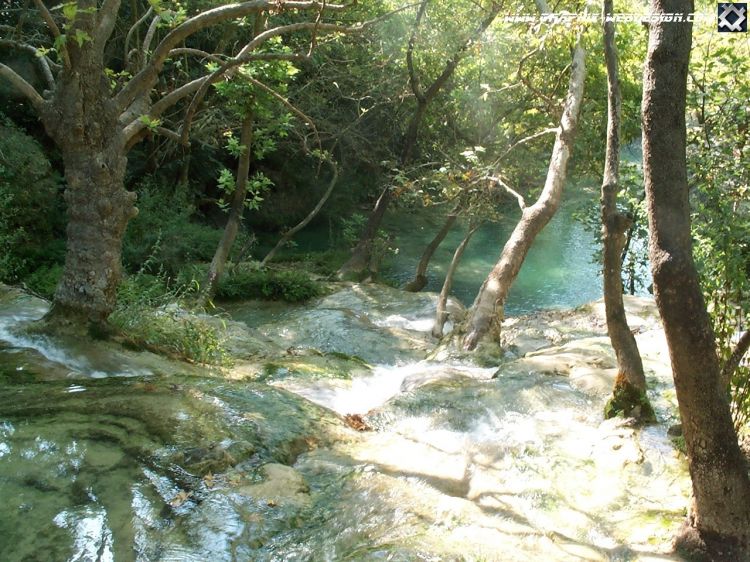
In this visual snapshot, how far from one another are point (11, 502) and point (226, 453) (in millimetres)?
1253

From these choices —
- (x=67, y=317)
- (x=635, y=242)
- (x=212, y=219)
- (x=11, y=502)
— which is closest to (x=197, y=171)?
(x=212, y=219)

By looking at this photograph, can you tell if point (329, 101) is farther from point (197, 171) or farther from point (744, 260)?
point (744, 260)

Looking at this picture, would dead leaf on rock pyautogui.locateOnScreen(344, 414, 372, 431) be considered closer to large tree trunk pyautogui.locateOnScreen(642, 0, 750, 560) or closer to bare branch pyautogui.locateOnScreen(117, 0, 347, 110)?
large tree trunk pyautogui.locateOnScreen(642, 0, 750, 560)

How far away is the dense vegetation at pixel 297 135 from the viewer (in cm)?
585

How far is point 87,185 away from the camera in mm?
5832

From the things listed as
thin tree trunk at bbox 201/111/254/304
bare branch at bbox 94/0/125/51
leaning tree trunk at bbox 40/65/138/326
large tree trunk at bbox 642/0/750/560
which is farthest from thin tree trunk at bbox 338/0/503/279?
large tree trunk at bbox 642/0/750/560

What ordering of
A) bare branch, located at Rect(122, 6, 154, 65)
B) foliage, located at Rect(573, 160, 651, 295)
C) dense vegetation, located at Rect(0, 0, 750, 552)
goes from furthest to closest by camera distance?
foliage, located at Rect(573, 160, 651, 295), bare branch, located at Rect(122, 6, 154, 65), dense vegetation, located at Rect(0, 0, 750, 552)

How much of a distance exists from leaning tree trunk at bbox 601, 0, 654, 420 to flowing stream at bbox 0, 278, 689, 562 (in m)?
0.23

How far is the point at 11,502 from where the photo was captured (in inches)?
130

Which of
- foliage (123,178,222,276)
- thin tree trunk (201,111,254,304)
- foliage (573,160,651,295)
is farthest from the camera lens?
foliage (573,160,651,295)

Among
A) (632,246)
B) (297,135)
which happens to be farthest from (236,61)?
(632,246)

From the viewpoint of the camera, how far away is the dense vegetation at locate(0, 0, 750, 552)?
19.2 ft

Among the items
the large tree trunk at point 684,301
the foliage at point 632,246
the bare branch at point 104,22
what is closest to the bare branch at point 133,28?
the bare branch at point 104,22

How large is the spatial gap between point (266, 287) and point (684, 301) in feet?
36.4
